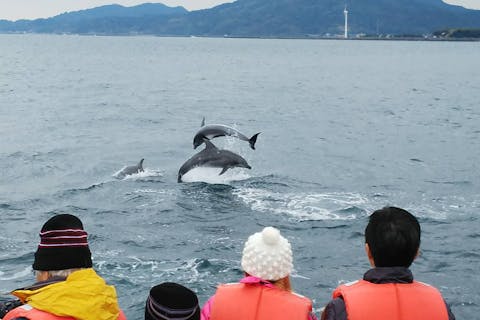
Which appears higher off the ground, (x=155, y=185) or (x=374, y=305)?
(x=374, y=305)

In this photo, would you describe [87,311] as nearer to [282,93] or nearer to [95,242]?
[95,242]

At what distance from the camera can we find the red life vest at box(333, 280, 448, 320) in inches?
249

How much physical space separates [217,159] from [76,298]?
2003 centimetres

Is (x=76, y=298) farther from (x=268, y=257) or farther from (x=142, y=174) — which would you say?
(x=142, y=174)

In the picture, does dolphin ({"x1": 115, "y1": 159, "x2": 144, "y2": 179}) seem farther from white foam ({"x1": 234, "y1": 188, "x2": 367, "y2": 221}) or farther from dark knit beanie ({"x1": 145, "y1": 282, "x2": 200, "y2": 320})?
dark knit beanie ({"x1": 145, "y1": 282, "x2": 200, "y2": 320})

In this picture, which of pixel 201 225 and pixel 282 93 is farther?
pixel 282 93

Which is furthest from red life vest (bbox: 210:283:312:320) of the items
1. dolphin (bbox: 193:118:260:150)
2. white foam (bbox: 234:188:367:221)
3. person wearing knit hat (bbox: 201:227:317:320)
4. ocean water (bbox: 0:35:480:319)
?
dolphin (bbox: 193:118:260:150)

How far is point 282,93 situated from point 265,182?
50087 mm

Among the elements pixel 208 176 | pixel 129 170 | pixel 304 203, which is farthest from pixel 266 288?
pixel 129 170

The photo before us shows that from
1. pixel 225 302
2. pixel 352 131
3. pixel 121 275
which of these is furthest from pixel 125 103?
pixel 225 302

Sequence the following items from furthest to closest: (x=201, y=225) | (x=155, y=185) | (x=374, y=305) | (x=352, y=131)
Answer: (x=352, y=131)
(x=155, y=185)
(x=201, y=225)
(x=374, y=305)

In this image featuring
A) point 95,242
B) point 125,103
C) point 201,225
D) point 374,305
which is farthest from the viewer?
point 125,103

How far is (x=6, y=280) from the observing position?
52.1 ft

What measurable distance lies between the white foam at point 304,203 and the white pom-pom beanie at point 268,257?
582 inches
